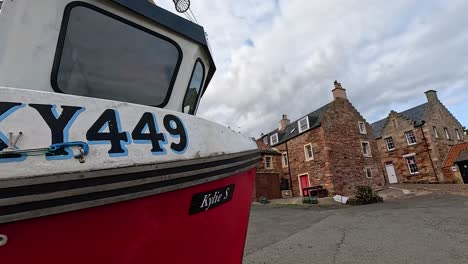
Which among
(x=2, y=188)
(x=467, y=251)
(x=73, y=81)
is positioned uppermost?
(x=73, y=81)

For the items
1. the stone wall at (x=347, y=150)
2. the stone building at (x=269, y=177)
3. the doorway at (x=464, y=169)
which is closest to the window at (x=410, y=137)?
the doorway at (x=464, y=169)

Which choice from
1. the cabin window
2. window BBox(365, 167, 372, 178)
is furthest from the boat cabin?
window BBox(365, 167, 372, 178)

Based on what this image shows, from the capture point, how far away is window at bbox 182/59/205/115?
276 cm

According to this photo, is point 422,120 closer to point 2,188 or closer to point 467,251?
point 467,251

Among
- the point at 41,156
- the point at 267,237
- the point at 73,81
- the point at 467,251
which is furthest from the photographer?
the point at 267,237

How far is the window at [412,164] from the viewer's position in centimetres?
2809

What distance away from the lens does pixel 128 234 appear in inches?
66.1

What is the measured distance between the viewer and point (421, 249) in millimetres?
5324

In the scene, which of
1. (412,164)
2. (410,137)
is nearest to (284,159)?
(412,164)

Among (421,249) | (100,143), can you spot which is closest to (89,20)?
(100,143)

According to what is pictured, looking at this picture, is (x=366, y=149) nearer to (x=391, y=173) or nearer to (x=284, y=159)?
(x=284, y=159)

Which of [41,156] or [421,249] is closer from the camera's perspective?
[41,156]

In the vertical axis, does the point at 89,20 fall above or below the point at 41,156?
above

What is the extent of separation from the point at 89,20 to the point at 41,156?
1.22 meters
